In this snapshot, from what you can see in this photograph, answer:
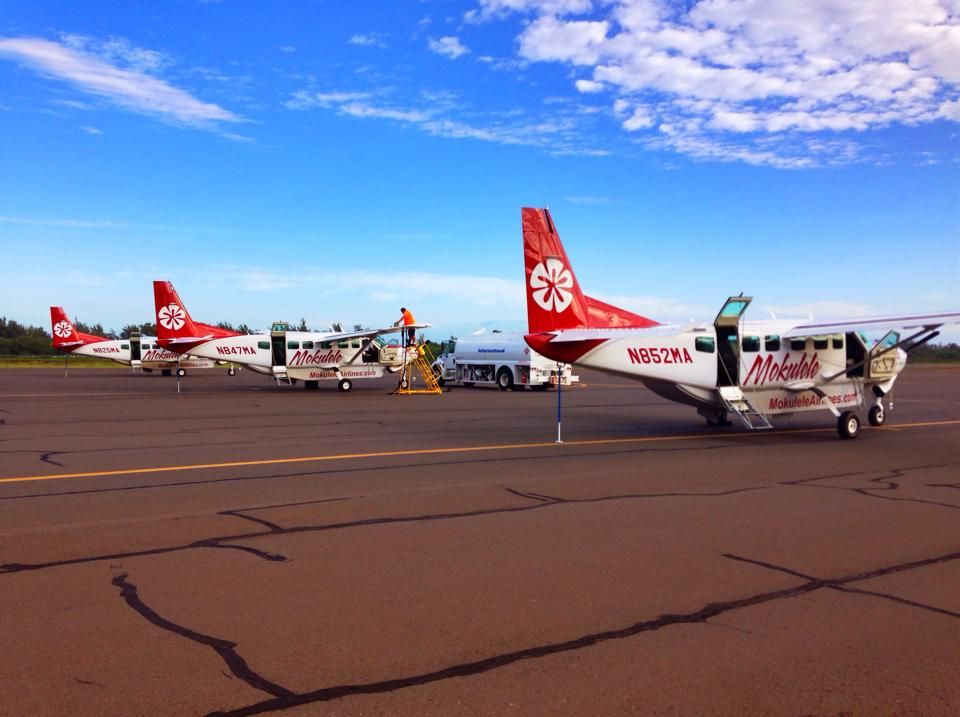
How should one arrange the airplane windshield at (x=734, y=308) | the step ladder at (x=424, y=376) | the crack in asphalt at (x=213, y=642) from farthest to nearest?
the step ladder at (x=424, y=376), the airplane windshield at (x=734, y=308), the crack in asphalt at (x=213, y=642)

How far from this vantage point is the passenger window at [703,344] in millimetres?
16703

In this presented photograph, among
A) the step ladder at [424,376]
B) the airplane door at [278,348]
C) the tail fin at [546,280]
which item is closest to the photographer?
the tail fin at [546,280]

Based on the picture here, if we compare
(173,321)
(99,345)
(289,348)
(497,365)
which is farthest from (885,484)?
(99,345)

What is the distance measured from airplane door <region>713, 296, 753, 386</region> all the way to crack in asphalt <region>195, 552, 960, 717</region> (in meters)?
10.0

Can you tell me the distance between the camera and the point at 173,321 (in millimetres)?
36500

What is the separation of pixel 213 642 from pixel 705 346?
1346 centimetres

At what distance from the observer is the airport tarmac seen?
14.3 feet

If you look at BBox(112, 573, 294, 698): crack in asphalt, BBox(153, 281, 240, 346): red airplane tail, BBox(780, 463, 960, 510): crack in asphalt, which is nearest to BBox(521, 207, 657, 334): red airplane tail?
BBox(780, 463, 960, 510): crack in asphalt

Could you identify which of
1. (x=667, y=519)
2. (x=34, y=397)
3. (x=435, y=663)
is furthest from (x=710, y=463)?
(x=34, y=397)

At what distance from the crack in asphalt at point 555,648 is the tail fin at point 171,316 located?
33.5 meters

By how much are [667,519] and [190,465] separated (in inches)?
297

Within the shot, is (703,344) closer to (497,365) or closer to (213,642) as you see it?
(213,642)

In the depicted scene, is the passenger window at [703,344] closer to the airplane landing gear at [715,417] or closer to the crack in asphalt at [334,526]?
the airplane landing gear at [715,417]

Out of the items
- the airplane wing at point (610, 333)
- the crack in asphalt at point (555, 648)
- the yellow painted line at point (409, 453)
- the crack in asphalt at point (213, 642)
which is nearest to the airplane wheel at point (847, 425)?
the yellow painted line at point (409, 453)
